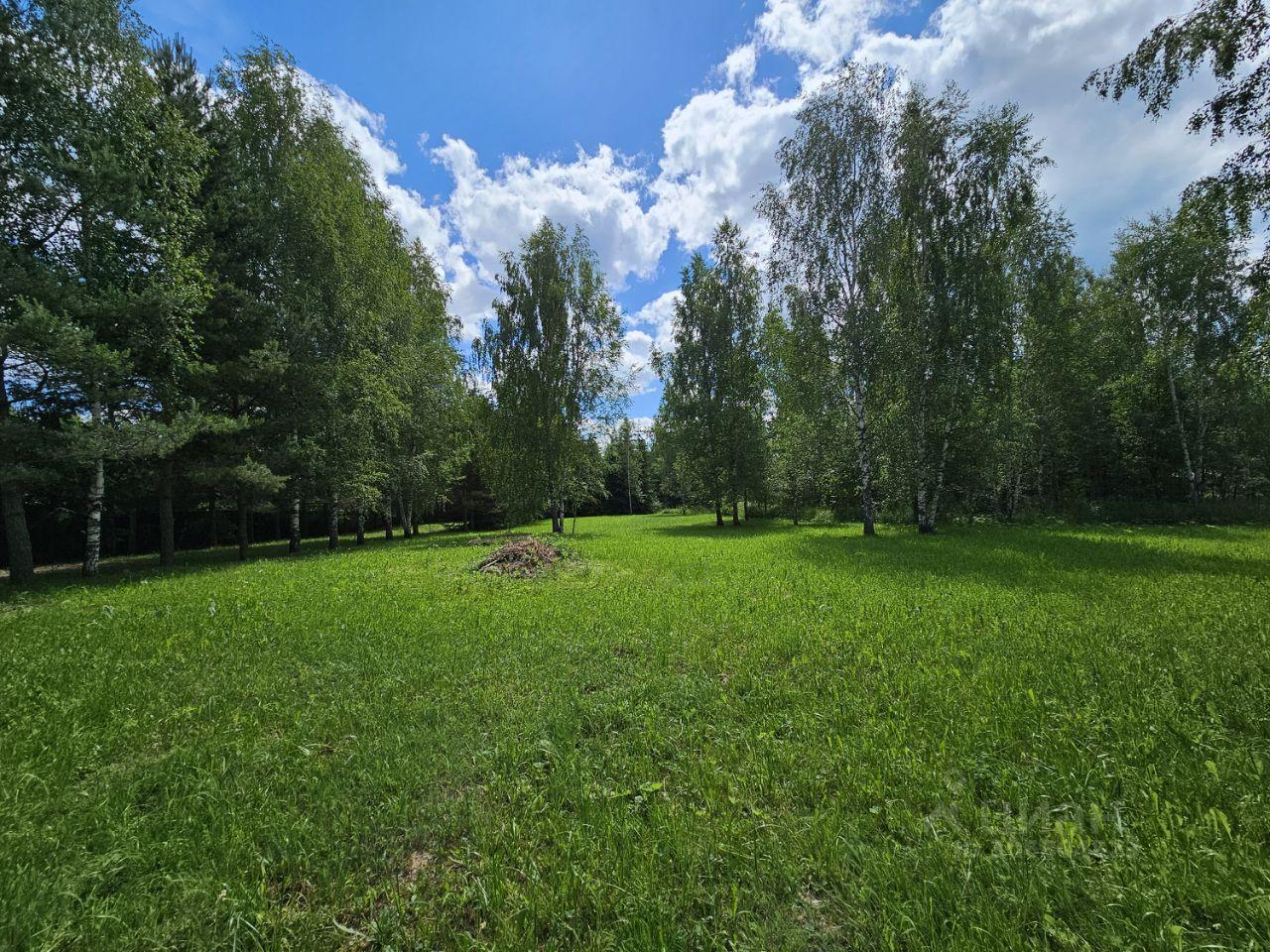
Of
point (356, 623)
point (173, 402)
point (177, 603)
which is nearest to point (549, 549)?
point (356, 623)

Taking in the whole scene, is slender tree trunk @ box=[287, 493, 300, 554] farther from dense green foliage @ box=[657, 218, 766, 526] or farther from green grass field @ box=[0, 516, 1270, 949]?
dense green foliage @ box=[657, 218, 766, 526]

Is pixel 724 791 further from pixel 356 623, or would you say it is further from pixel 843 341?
pixel 843 341

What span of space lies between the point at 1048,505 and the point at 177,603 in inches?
1442

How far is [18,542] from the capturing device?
39.6ft

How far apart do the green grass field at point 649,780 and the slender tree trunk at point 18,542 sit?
26.5ft

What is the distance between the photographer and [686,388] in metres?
27.1

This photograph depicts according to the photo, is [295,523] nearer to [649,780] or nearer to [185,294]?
[185,294]

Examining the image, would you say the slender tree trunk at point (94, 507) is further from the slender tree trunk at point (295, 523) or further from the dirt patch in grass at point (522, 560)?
the dirt patch in grass at point (522, 560)

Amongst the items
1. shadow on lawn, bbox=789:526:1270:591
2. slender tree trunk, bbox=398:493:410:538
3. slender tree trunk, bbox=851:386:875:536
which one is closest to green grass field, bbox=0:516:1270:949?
shadow on lawn, bbox=789:526:1270:591

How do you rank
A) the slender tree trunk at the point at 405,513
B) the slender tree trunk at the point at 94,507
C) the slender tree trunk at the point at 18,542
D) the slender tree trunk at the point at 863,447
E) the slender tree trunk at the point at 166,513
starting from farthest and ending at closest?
the slender tree trunk at the point at 405,513 < the slender tree trunk at the point at 863,447 < the slender tree trunk at the point at 166,513 < the slender tree trunk at the point at 18,542 < the slender tree trunk at the point at 94,507

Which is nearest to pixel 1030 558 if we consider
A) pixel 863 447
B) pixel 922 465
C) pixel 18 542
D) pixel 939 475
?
pixel 863 447

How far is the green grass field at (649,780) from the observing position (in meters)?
2.14

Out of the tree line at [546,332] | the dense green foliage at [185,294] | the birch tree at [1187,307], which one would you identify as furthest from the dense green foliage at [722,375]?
the birch tree at [1187,307]

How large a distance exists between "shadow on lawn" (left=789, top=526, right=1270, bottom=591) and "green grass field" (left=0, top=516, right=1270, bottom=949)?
251 cm
